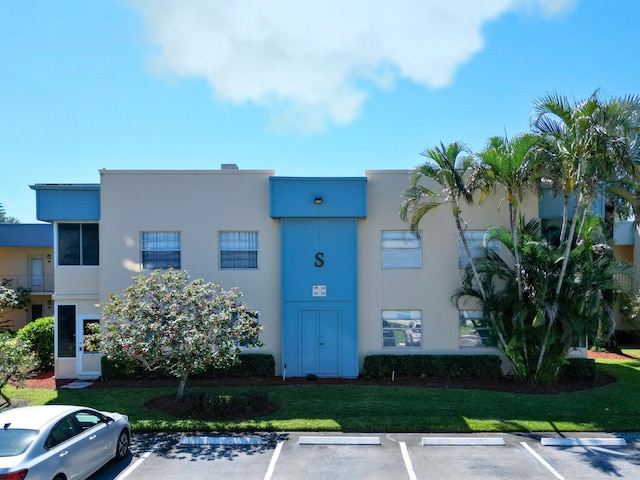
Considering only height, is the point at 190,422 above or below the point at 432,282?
below

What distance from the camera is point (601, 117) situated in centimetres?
1214

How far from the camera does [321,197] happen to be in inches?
599

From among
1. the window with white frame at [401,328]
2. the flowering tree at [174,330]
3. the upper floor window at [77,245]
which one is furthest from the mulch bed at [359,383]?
the upper floor window at [77,245]

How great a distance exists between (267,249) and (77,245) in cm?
645

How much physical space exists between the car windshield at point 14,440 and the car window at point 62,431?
0.25 m

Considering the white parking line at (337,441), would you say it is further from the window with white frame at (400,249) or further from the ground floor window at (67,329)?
the ground floor window at (67,329)

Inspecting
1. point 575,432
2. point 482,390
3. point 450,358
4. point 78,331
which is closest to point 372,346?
point 450,358

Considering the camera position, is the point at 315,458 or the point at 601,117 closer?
the point at 315,458

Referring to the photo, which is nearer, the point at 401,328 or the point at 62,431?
the point at 62,431

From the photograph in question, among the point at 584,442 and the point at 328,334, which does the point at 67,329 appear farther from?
the point at 584,442

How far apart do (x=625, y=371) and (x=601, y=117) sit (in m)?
9.08

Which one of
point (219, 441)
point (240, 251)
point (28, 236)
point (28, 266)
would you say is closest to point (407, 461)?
point (219, 441)

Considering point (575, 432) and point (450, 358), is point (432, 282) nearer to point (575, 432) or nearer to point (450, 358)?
point (450, 358)

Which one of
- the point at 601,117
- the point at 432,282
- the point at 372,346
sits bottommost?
the point at 372,346
